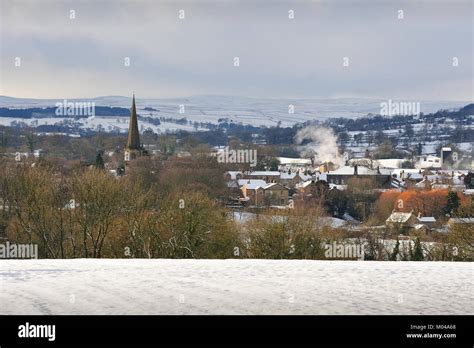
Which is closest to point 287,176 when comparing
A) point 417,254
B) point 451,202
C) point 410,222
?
point 451,202

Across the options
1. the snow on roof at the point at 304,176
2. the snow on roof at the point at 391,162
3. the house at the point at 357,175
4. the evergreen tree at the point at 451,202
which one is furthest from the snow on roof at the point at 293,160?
the evergreen tree at the point at 451,202

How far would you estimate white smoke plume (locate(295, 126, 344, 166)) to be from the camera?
83.0m

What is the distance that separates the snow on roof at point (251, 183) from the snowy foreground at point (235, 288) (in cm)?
4377

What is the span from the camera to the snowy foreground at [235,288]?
8.07 meters

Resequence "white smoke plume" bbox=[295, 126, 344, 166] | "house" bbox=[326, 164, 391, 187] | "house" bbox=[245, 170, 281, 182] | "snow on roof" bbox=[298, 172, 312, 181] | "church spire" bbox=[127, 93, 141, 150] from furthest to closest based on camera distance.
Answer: "white smoke plume" bbox=[295, 126, 344, 166], "snow on roof" bbox=[298, 172, 312, 181], "house" bbox=[326, 164, 391, 187], "church spire" bbox=[127, 93, 141, 150], "house" bbox=[245, 170, 281, 182]

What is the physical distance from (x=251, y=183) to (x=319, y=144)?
104ft

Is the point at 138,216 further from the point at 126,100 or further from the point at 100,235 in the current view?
the point at 126,100

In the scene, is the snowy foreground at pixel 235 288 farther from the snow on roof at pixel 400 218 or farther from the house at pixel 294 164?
the house at pixel 294 164

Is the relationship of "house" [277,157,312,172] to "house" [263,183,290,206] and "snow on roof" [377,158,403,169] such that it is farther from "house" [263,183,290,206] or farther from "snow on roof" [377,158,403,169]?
"house" [263,183,290,206]

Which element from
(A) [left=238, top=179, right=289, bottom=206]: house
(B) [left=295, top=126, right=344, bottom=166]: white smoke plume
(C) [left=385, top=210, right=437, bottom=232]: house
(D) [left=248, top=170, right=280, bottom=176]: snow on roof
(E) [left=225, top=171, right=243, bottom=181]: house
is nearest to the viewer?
(C) [left=385, top=210, right=437, bottom=232]: house

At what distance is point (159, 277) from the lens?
397 inches

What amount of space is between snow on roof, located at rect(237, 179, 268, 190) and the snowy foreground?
4377 centimetres

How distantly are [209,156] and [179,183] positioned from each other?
49.7ft

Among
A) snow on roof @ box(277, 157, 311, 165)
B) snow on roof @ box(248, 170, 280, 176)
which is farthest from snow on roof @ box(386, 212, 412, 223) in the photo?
snow on roof @ box(277, 157, 311, 165)
